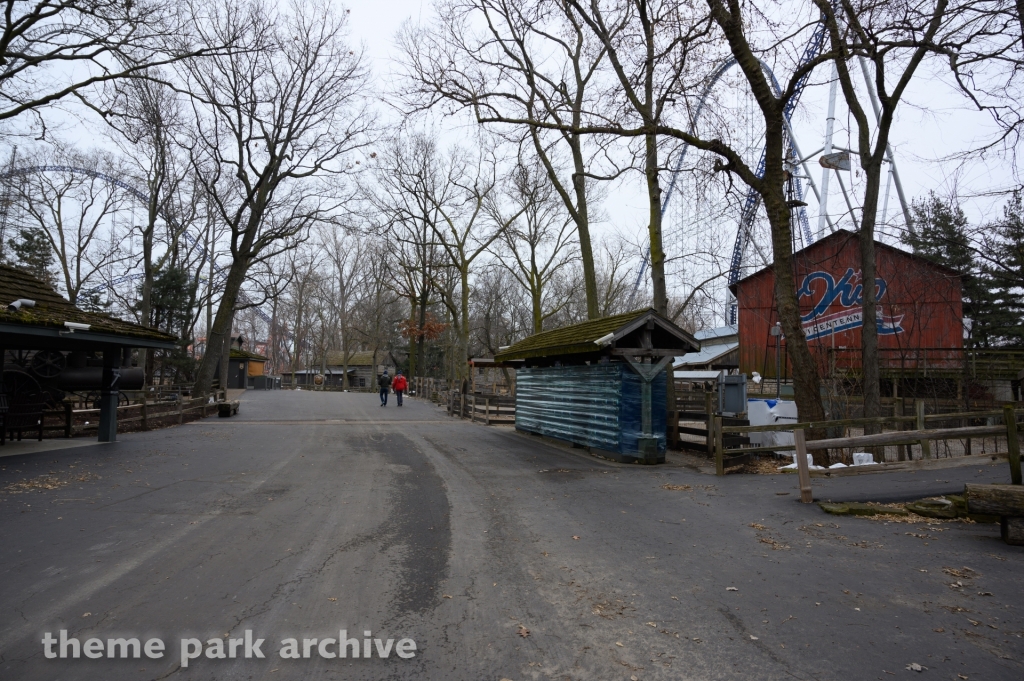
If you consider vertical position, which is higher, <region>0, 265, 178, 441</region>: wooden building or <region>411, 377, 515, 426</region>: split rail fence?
<region>0, 265, 178, 441</region>: wooden building

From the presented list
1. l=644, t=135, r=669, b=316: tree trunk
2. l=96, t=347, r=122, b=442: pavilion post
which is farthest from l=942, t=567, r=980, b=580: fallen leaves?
l=96, t=347, r=122, b=442: pavilion post

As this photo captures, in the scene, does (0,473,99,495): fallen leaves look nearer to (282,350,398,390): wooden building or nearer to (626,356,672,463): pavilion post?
(626,356,672,463): pavilion post

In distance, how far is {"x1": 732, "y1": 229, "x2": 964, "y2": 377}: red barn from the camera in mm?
Result: 26000

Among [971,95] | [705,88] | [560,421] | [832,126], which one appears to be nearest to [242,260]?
[560,421]

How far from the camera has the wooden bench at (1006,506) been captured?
5.91 metres

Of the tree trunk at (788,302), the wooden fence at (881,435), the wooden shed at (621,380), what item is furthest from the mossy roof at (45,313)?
the tree trunk at (788,302)

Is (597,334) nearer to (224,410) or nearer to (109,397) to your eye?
(109,397)

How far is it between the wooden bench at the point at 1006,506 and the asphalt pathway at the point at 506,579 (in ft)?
0.52

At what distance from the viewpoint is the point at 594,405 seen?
1397 cm

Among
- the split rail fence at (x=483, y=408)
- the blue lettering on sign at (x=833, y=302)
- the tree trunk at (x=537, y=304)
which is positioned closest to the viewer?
the split rail fence at (x=483, y=408)

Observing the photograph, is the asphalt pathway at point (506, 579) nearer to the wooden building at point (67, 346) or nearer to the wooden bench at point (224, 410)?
the wooden building at point (67, 346)

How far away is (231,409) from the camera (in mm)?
23781

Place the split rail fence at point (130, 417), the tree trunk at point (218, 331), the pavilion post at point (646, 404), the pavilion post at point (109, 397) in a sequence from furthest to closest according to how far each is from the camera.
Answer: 1. the tree trunk at point (218, 331)
2. the split rail fence at point (130, 417)
3. the pavilion post at point (109, 397)
4. the pavilion post at point (646, 404)

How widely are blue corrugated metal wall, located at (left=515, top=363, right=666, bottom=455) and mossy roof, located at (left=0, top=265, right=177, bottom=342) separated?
9.53 m
